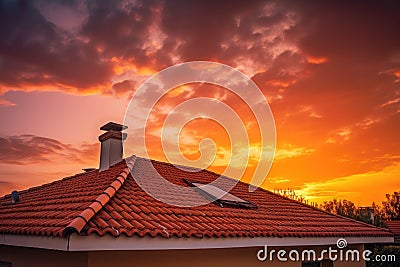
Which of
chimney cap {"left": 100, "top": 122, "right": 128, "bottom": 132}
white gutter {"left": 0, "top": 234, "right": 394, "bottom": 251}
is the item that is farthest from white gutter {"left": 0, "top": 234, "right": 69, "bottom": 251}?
chimney cap {"left": 100, "top": 122, "right": 128, "bottom": 132}

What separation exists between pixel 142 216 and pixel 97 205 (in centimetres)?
78

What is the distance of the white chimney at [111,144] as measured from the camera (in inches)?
399

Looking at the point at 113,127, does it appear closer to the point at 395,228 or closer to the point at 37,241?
the point at 37,241

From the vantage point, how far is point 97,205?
5.59 m

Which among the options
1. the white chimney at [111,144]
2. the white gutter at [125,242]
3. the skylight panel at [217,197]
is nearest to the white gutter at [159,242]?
the white gutter at [125,242]

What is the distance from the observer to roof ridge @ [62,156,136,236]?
4457 mm

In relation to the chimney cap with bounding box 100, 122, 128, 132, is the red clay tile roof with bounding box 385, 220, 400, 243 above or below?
below

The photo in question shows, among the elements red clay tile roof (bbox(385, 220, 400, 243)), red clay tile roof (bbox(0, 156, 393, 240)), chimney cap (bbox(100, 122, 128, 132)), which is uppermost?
chimney cap (bbox(100, 122, 128, 132))

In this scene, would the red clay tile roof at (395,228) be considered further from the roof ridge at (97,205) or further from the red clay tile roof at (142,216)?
the roof ridge at (97,205)

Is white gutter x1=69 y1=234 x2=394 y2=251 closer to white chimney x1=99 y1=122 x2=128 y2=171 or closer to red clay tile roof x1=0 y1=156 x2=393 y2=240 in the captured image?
red clay tile roof x1=0 y1=156 x2=393 y2=240

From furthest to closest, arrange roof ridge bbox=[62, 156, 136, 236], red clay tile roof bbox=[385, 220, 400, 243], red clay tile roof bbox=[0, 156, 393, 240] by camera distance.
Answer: red clay tile roof bbox=[385, 220, 400, 243] < red clay tile roof bbox=[0, 156, 393, 240] < roof ridge bbox=[62, 156, 136, 236]

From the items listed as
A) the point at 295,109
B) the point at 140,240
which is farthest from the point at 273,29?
the point at 140,240

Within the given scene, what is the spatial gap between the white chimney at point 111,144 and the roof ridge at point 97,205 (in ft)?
3.72

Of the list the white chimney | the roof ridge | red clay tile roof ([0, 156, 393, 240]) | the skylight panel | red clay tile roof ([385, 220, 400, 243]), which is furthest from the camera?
red clay tile roof ([385, 220, 400, 243])
